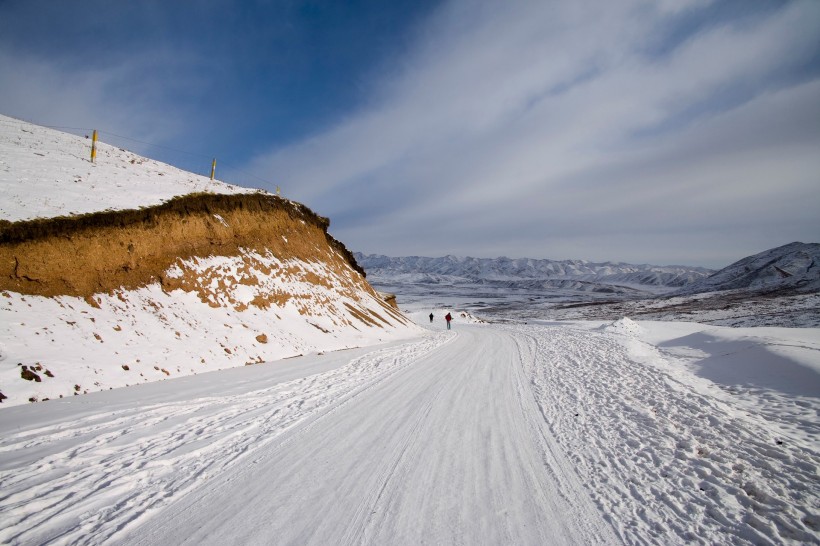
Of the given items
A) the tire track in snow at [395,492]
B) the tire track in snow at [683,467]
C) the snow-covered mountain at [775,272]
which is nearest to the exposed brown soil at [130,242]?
the tire track in snow at [395,492]

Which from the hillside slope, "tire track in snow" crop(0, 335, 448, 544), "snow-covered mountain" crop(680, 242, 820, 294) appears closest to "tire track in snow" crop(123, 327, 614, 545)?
"tire track in snow" crop(0, 335, 448, 544)

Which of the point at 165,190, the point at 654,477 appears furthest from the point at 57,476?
the point at 165,190

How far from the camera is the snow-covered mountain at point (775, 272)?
83.2 metres

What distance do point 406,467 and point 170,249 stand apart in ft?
43.0

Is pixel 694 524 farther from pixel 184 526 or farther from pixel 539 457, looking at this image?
pixel 184 526

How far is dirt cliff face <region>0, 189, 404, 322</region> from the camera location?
379 inches

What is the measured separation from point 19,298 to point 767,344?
22727 mm

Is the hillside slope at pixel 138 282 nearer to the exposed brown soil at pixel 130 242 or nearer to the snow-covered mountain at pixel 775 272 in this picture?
the exposed brown soil at pixel 130 242

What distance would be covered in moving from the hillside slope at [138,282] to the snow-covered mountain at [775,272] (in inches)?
4018

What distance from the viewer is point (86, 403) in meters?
7.18

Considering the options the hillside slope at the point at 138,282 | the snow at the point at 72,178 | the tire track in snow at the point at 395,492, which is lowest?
the tire track in snow at the point at 395,492

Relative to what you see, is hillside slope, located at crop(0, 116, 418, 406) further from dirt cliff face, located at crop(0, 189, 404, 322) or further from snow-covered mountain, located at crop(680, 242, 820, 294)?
snow-covered mountain, located at crop(680, 242, 820, 294)

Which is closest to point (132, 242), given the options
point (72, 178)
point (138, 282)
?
point (138, 282)

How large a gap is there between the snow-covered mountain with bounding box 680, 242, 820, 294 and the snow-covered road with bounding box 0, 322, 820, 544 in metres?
100
